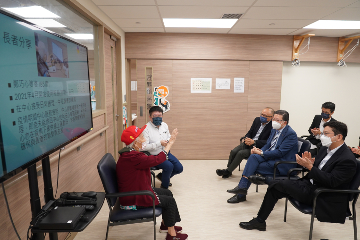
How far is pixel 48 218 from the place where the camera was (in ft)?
4.50

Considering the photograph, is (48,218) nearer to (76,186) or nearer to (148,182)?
(148,182)

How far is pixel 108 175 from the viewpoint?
2.10m

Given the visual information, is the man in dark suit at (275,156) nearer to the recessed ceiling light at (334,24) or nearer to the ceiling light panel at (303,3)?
the ceiling light panel at (303,3)

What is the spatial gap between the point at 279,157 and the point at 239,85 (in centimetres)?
227

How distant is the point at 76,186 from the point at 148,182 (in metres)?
0.90

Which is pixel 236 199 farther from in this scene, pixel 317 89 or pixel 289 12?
pixel 317 89

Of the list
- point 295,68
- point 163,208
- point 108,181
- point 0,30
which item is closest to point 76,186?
point 108,181

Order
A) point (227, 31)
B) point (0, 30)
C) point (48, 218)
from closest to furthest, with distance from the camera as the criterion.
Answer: point (0, 30)
point (48, 218)
point (227, 31)

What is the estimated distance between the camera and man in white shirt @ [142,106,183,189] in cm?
341

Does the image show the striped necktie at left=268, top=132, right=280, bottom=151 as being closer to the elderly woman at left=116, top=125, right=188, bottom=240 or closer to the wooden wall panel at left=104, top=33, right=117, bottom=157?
the elderly woman at left=116, top=125, right=188, bottom=240

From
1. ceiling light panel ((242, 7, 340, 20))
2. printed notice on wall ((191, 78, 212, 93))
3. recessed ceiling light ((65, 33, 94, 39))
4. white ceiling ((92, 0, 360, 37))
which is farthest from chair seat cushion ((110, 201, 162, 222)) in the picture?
printed notice on wall ((191, 78, 212, 93))

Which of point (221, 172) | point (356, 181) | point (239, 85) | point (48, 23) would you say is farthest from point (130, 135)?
point (239, 85)

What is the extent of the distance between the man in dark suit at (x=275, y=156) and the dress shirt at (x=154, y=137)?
1197mm

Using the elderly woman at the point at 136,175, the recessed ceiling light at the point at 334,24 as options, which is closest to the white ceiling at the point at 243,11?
the recessed ceiling light at the point at 334,24
